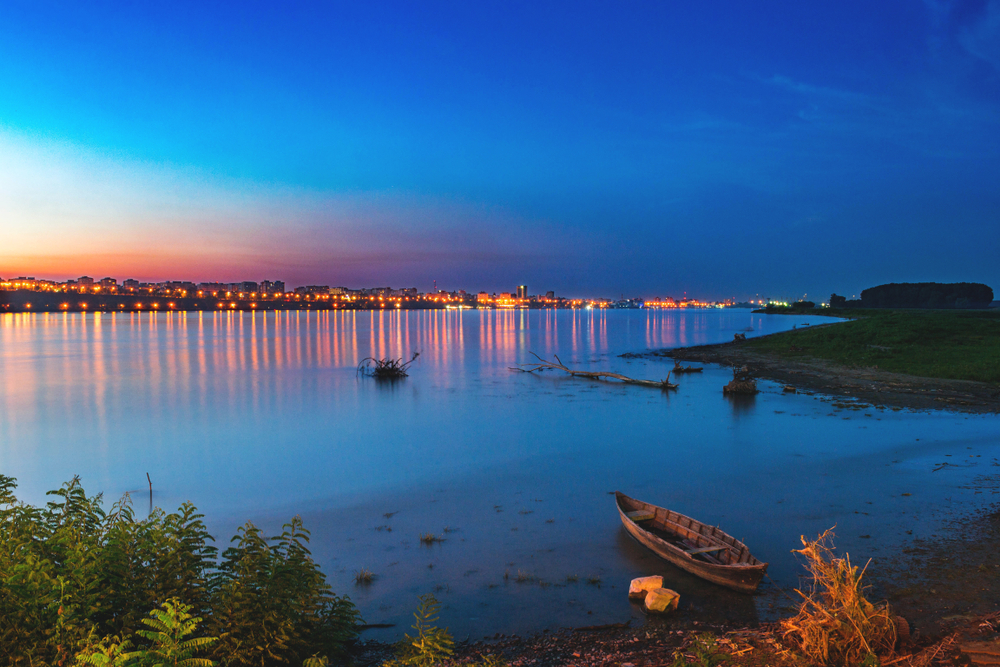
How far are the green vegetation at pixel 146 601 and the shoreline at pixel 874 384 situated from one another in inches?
1213

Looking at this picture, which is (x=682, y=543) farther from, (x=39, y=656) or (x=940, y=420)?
(x=940, y=420)

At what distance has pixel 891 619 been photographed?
7539mm

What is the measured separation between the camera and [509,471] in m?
19.8

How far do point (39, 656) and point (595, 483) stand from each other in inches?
565

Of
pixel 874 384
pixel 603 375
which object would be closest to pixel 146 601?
pixel 603 375

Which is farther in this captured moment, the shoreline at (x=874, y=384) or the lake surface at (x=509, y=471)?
the shoreline at (x=874, y=384)

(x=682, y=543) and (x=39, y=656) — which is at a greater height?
(x=39, y=656)

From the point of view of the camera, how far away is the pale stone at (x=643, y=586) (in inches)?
385

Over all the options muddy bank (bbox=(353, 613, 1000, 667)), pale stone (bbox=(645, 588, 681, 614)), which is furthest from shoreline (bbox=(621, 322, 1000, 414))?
pale stone (bbox=(645, 588, 681, 614))

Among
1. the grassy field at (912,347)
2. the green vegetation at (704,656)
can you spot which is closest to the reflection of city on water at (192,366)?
the grassy field at (912,347)

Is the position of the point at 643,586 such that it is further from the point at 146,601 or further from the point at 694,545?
the point at 146,601

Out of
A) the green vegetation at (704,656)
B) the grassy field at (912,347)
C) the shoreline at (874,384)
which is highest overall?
the grassy field at (912,347)

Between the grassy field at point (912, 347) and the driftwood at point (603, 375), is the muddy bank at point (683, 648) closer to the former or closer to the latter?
the driftwood at point (603, 375)

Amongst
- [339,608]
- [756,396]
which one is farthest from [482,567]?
[756,396]
